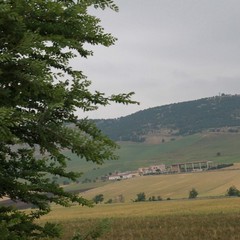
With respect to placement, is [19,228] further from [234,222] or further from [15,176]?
[234,222]

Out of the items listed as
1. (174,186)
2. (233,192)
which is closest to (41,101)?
(233,192)

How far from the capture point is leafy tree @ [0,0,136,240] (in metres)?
5.39

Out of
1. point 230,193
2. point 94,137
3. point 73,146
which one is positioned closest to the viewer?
point 73,146

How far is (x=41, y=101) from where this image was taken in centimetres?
607

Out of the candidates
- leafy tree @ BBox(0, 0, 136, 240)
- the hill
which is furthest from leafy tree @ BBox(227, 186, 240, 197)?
leafy tree @ BBox(0, 0, 136, 240)

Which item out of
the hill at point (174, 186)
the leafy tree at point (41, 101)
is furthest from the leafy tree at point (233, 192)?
the leafy tree at point (41, 101)

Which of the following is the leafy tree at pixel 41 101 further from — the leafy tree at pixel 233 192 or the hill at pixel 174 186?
the hill at pixel 174 186

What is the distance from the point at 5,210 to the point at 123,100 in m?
2.57

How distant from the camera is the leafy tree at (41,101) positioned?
5.39 metres

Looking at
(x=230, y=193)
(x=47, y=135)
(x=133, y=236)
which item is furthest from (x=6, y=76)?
(x=230, y=193)

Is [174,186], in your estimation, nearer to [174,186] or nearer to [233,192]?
[174,186]

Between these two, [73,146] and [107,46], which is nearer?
[73,146]

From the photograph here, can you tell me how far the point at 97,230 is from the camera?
21.1ft

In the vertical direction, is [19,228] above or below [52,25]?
below
